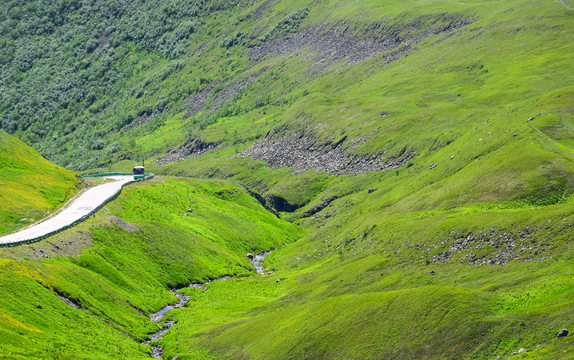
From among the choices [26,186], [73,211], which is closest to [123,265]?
[73,211]

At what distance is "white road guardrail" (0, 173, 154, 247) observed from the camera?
3772 inches

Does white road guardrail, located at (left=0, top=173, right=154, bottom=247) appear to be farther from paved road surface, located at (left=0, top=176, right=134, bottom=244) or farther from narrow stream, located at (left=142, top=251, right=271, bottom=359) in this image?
narrow stream, located at (left=142, top=251, right=271, bottom=359)

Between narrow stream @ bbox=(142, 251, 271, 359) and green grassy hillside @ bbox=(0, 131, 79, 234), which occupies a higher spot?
green grassy hillside @ bbox=(0, 131, 79, 234)

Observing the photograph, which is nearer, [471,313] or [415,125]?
Result: [471,313]

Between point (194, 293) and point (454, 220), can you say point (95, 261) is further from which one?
point (454, 220)

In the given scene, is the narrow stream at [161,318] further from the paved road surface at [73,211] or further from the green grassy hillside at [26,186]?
the green grassy hillside at [26,186]

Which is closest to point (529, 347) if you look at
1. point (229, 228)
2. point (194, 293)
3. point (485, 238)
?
point (485, 238)

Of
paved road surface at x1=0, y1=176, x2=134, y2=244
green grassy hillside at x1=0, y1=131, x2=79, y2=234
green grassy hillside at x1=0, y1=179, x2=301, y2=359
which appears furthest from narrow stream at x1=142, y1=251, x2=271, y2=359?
green grassy hillside at x1=0, y1=131, x2=79, y2=234

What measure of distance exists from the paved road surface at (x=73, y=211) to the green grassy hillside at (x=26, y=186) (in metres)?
2.56

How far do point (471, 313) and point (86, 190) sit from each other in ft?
339

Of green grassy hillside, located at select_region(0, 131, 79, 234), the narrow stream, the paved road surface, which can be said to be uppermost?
green grassy hillside, located at select_region(0, 131, 79, 234)

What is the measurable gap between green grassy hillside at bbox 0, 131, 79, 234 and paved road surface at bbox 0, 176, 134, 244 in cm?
256

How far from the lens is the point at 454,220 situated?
9050 cm

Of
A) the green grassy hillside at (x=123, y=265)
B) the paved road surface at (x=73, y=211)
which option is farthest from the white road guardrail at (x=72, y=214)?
the green grassy hillside at (x=123, y=265)
